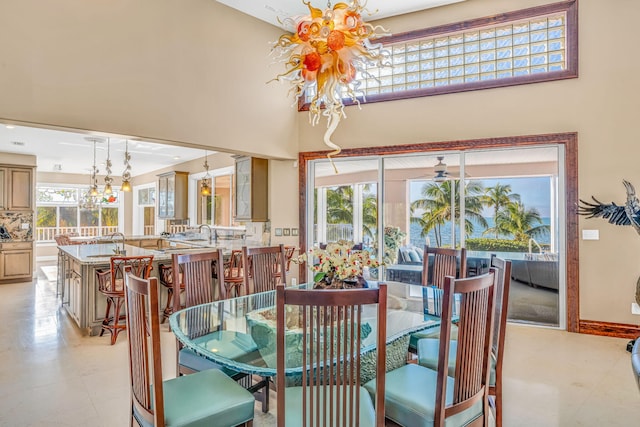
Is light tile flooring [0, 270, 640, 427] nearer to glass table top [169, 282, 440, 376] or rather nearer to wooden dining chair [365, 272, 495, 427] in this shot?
glass table top [169, 282, 440, 376]

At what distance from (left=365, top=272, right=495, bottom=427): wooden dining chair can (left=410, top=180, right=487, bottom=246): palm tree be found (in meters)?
3.38

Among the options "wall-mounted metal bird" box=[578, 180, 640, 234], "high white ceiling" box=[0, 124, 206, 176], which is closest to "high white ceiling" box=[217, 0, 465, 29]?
"high white ceiling" box=[0, 124, 206, 176]

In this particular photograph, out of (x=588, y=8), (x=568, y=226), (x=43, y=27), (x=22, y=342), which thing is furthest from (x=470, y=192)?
(x=22, y=342)

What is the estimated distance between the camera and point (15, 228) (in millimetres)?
7527

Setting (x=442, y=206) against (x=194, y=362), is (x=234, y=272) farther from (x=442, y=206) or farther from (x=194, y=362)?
(x=442, y=206)

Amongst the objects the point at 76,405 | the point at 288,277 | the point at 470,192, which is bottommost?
the point at 76,405

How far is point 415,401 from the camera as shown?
5.66ft

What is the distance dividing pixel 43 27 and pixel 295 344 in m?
3.82

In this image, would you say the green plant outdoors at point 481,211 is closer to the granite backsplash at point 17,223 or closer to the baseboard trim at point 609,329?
the baseboard trim at point 609,329

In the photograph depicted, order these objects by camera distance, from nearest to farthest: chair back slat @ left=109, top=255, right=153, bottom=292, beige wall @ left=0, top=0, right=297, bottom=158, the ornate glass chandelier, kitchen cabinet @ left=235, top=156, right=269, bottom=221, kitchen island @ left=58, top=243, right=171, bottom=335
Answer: the ornate glass chandelier < beige wall @ left=0, top=0, right=297, bottom=158 < chair back slat @ left=109, top=255, right=153, bottom=292 < kitchen island @ left=58, top=243, right=171, bottom=335 < kitchen cabinet @ left=235, top=156, right=269, bottom=221

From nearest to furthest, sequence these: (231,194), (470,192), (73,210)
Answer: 1. (470,192)
2. (231,194)
3. (73,210)

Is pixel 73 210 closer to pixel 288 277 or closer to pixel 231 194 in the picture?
pixel 231 194

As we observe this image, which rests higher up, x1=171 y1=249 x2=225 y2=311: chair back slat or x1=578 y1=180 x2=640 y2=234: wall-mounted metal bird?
x1=578 y1=180 x2=640 y2=234: wall-mounted metal bird

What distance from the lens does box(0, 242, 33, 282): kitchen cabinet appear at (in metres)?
7.36
